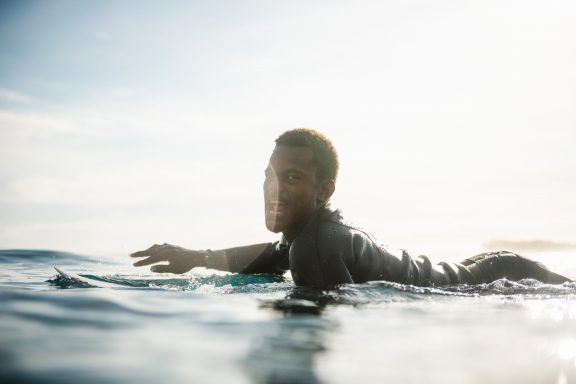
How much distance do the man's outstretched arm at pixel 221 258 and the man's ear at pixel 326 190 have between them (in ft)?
6.74

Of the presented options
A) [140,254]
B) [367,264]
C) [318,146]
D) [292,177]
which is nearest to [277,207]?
[292,177]

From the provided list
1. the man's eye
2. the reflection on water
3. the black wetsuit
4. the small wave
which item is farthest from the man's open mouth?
the reflection on water

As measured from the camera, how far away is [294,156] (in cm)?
468

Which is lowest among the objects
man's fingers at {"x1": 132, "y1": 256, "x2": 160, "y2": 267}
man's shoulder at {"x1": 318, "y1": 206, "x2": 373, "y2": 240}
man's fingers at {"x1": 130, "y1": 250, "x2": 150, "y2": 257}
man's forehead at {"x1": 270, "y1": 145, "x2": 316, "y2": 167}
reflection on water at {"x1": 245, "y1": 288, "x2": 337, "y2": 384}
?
reflection on water at {"x1": 245, "y1": 288, "x2": 337, "y2": 384}

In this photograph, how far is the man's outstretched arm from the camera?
19.2 ft

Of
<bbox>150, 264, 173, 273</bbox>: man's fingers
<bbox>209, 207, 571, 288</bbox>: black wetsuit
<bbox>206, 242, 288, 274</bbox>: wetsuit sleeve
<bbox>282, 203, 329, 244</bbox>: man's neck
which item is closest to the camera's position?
<bbox>209, 207, 571, 288</bbox>: black wetsuit

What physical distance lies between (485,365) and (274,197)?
2912 mm

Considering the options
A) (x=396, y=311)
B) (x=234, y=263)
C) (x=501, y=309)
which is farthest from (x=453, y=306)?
(x=234, y=263)

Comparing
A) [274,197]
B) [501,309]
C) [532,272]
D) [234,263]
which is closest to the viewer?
[501,309]

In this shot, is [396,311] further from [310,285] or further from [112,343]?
[112,343]

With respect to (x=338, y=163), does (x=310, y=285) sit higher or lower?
lower

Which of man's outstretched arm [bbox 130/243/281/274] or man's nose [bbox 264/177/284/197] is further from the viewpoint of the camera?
man's outstretched arm [bbox 130/243/281/274]

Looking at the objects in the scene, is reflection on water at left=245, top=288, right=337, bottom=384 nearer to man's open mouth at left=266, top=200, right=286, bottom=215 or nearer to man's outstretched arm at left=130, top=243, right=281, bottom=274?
man's open mouth at left=266, top=200, right=286, bottom=215

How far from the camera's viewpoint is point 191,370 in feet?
5.88
